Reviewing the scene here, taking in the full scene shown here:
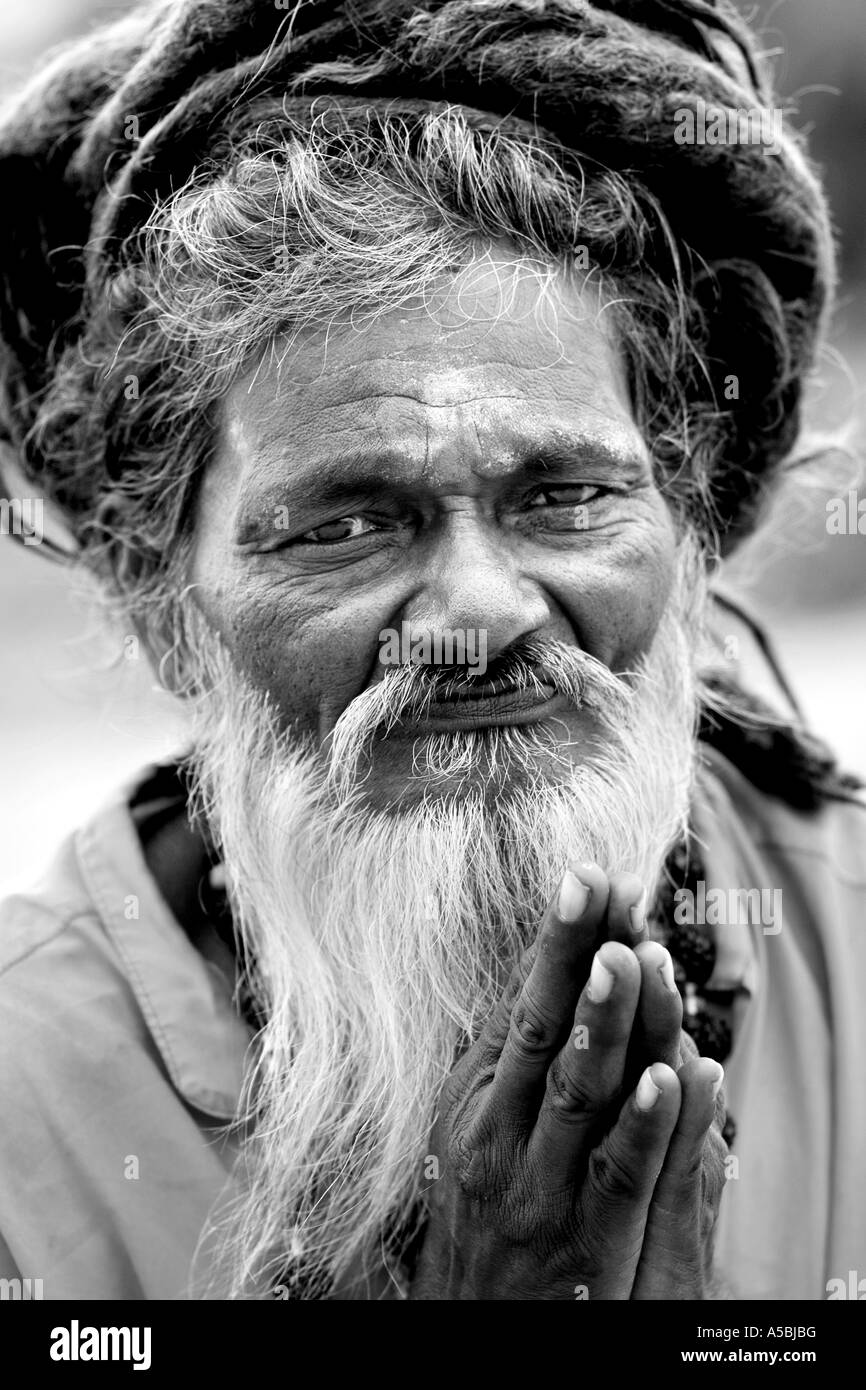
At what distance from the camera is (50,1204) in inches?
92.7

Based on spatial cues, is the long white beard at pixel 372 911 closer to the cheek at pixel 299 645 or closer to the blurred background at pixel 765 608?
the cheek at pixel 299 645

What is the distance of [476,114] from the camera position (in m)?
2.39

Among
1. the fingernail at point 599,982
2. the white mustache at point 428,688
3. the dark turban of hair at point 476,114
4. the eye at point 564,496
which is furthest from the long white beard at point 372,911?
the dark turban of hair at point 476,114

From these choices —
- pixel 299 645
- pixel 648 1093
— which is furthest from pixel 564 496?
pixel 648 1093

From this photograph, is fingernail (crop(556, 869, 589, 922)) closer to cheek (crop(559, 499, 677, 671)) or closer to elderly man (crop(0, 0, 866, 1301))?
elderly man (crop(0, 0, 866, 1301))

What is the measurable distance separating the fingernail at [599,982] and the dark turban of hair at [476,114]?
4.78 feet

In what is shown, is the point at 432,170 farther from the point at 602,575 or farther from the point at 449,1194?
the point at 449,1194

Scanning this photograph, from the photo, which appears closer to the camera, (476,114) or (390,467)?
(390,467)

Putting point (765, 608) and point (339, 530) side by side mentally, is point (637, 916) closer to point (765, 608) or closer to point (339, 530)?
point (339, 530)

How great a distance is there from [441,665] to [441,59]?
107cm

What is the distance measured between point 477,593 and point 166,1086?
109cm

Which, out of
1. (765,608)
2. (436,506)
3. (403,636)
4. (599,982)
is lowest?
(599,982)

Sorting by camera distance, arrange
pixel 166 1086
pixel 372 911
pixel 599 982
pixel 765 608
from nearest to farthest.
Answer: pixel 599 982 < pixel 372 911 < pixel 166 1086 < pixel 765 608

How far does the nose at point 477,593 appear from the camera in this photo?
2.17 metres
